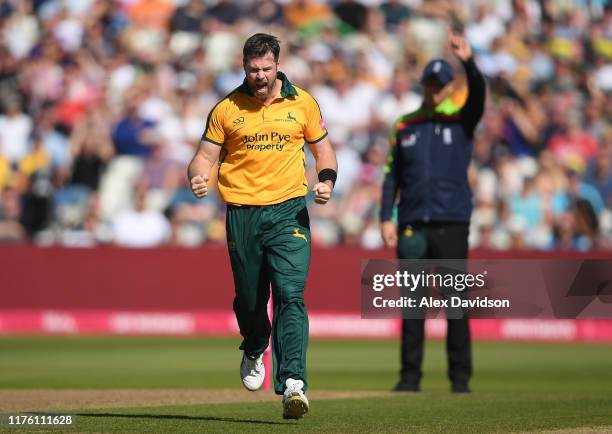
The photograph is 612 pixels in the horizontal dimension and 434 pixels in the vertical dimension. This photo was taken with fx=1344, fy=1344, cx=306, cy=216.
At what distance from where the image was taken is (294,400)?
8367 mm

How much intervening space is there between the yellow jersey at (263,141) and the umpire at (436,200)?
2.71 m

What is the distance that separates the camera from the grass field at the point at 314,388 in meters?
8.73

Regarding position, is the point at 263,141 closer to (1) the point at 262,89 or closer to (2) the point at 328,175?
(1) the point at 262,89

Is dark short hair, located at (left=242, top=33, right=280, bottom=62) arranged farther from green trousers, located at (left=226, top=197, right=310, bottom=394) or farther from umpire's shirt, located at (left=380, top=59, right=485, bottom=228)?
umpire's shirt, located at (left=380, top=59, right=485, bottom=228)

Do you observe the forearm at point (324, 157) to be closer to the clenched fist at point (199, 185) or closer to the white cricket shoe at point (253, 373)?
the clenched fist at point (199, 185)

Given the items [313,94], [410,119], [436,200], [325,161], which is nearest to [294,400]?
[325,161]

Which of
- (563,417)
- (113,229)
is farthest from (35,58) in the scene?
(563,417)

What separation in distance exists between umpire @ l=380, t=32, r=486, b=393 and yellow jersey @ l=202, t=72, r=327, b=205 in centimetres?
271

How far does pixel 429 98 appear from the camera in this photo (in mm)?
11594

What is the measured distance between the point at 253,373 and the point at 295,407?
0.94m

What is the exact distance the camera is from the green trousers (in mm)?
8648

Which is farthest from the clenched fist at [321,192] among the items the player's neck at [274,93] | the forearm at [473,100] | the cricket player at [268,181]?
the forearm at [473,100]

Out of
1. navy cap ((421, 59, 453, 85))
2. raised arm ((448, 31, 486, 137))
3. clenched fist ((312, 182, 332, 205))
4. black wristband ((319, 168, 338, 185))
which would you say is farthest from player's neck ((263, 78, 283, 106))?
navy cap ((421, 59, 453, 85))

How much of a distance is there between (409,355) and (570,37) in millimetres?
12614
